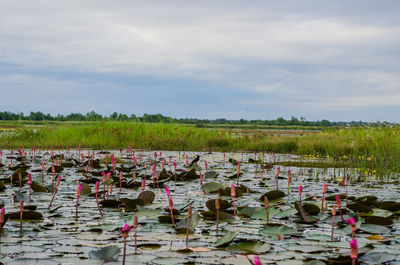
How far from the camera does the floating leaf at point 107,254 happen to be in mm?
2379

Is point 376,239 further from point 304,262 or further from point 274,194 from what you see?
point 274,194

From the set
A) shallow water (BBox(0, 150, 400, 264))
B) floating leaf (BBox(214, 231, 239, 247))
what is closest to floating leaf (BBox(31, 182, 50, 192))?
shallow water (BBox(0, 150, 400, 264))

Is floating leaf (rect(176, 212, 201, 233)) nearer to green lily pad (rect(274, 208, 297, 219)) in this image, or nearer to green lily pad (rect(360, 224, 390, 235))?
green lily pad (rect(274, 208, 297, 219))

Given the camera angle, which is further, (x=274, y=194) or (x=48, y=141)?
(x=48, y=141)

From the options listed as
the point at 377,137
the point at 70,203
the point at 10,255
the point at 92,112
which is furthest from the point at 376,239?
the point at 92,112

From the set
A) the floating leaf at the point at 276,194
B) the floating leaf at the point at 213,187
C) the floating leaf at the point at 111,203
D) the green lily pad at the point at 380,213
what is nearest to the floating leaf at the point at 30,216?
the floating leaf at the point at 111,203

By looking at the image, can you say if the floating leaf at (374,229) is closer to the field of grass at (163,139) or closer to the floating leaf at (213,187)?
the floating leaf at (213,187)

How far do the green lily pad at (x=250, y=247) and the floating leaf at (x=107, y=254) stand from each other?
28.1 inches

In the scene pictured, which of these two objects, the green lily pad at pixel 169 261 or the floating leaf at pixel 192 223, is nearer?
the green lily pad at pixel 169 261

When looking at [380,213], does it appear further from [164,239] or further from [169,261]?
[169,261]

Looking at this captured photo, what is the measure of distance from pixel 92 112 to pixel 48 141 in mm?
2350

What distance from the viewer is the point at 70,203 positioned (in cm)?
438

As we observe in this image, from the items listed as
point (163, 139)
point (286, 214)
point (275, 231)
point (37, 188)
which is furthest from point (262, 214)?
point (163, 139)

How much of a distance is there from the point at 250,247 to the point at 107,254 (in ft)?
2.90
